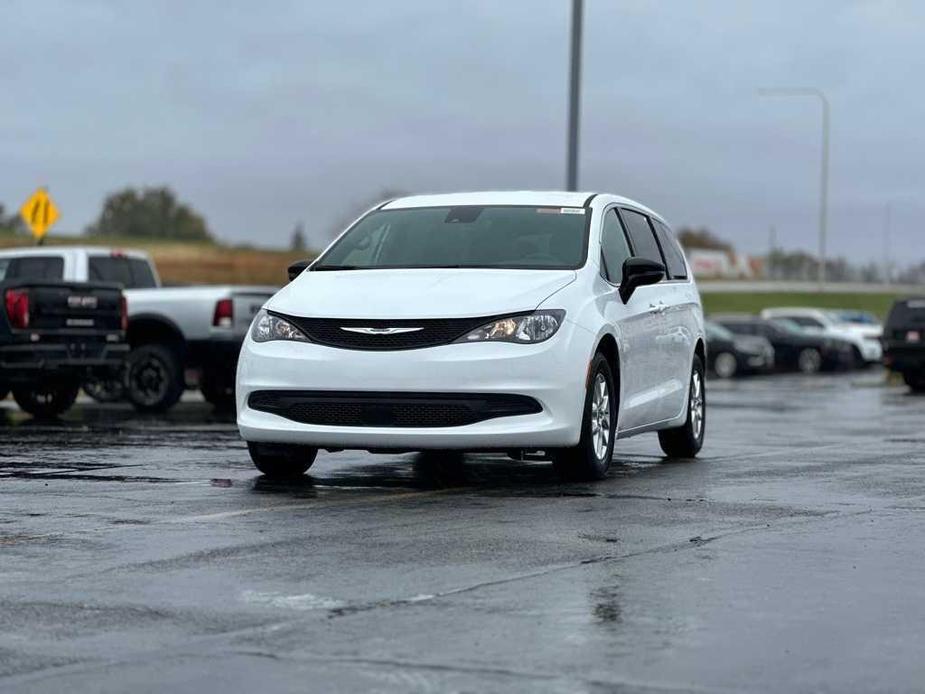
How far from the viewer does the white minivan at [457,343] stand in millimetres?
10773

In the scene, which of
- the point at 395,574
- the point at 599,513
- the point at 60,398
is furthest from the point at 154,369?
the point at 395,574

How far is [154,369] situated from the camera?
70.9ft

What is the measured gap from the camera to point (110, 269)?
2316 centimetres

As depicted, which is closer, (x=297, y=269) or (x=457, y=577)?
(x=457, y=577)

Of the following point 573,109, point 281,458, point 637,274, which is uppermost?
point 573,109

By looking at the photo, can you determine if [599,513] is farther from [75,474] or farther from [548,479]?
[75,474]

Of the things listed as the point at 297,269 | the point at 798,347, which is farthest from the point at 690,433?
the point at 798,347

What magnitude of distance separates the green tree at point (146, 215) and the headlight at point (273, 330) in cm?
10981

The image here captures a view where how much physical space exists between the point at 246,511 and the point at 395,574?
2.38m

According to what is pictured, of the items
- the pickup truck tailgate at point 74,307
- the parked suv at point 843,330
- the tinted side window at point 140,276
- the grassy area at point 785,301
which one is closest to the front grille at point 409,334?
the pickup truck tailgate at point 74,307

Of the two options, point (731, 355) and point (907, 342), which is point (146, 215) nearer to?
point (731, 355)

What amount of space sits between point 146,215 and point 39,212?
97.1 meters

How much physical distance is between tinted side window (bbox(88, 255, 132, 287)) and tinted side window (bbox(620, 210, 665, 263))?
10.3m

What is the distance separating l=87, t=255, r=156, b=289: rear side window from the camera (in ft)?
75.4
